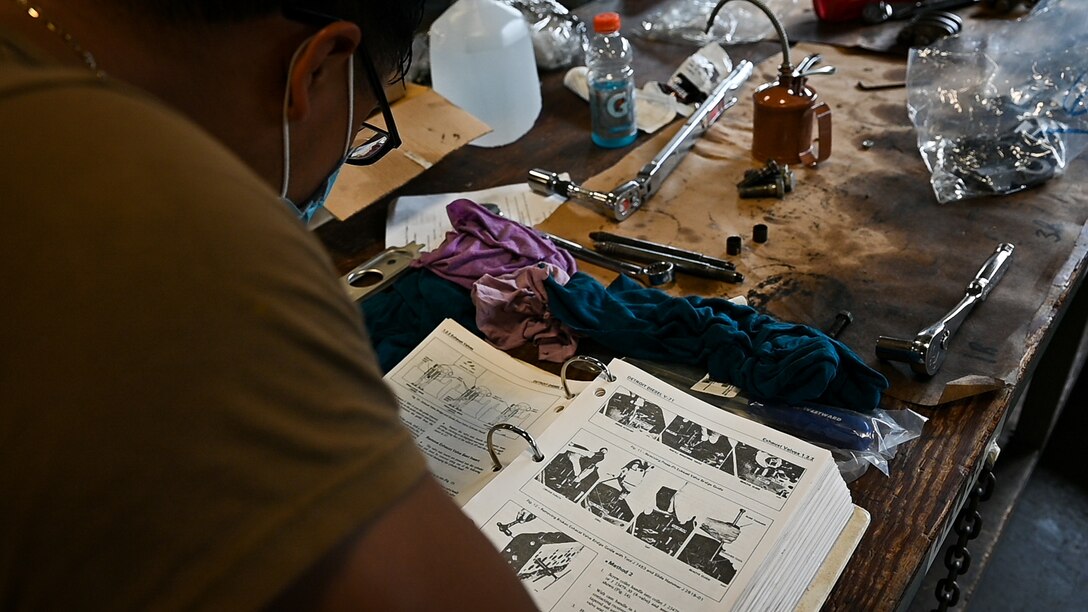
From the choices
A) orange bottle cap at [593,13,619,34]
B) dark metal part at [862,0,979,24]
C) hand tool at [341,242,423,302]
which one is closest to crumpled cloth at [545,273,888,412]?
hand tool at [341,242,423,302]

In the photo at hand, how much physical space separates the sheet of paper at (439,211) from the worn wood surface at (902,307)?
3cm

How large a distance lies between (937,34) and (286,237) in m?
1.47

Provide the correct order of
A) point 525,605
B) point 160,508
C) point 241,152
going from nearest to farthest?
point 160,508 → point 525,605 → point 241,152

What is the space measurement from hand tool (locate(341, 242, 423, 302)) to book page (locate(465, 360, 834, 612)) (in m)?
0.35

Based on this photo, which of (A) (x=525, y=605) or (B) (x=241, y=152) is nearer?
(A) (x=525, y=605)

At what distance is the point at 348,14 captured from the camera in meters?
0.56

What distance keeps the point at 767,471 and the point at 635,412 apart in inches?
5.5

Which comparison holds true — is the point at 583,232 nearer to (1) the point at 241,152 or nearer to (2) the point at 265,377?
(1) the point at 241,152

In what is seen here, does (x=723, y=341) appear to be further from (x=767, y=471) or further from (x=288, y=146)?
(x=288, y=146)

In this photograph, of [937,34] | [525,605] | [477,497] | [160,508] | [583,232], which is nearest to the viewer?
[160,508]

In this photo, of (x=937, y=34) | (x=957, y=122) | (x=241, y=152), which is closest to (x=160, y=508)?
(x=241, y=152)

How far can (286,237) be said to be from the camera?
354 mm

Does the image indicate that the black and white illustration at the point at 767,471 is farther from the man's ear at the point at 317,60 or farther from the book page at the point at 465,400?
the man's ear at the point at 317,60

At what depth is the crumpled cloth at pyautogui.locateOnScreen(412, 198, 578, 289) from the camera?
1.04 m
